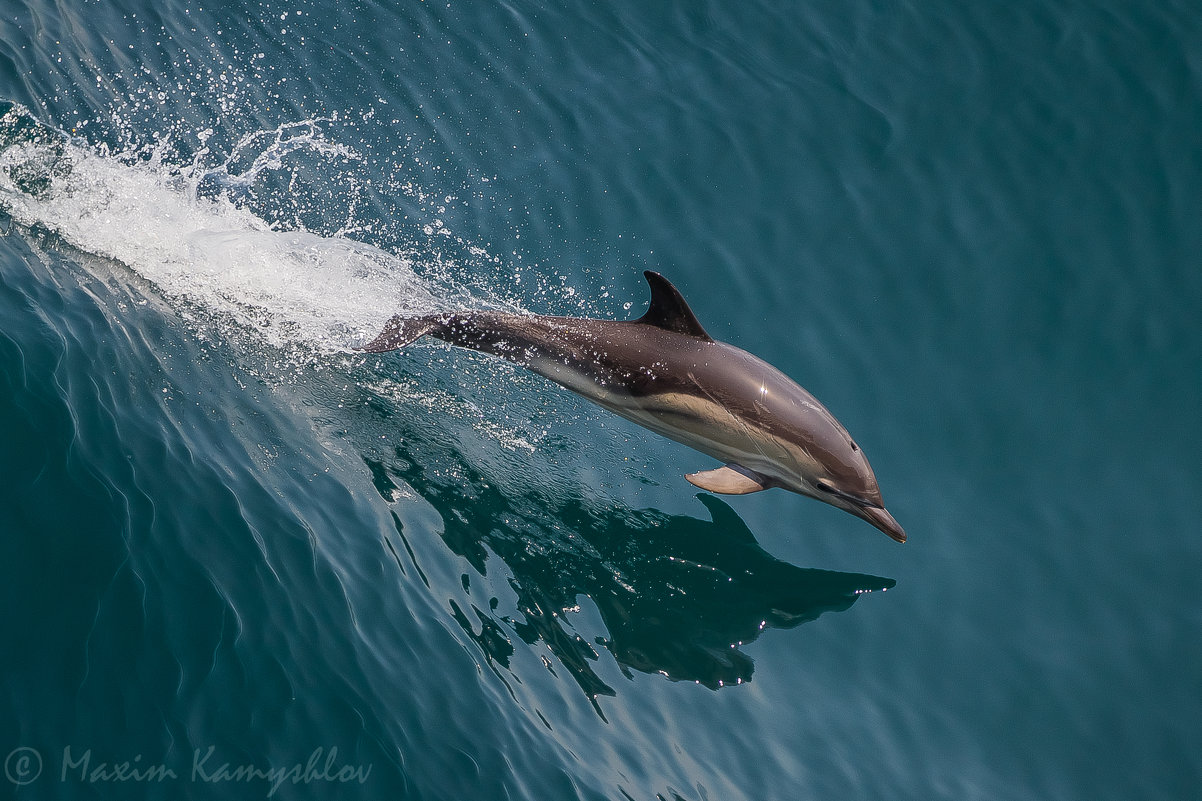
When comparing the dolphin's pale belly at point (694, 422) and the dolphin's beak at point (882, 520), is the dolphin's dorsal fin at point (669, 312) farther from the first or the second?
the dolphin's beak at point (882, 520)

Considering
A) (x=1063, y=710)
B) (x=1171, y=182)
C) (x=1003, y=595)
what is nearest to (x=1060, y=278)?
(x=1171, y=182)

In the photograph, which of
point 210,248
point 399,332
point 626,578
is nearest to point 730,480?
point 626,578

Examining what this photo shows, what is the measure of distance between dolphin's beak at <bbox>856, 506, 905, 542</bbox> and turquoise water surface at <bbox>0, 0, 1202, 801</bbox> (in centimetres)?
52

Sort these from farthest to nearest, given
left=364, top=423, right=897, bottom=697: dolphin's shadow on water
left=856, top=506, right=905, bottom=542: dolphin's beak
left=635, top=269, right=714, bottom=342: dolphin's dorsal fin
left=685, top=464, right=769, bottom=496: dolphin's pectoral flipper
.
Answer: left=685, top=464, right=769, bottom=496: dolphin's pectoral flipper
left=856, top=506, right=905, bottom=542: dolphin's beak
left=635, top=269, right=714, bottom=342: dolphin's dorsal fin
left=364, top=423, right=897, bottom=697: dolphin's shadow on water

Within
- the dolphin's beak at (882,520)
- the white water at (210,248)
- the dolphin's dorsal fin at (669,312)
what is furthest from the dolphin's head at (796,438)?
the white water at (210,248)

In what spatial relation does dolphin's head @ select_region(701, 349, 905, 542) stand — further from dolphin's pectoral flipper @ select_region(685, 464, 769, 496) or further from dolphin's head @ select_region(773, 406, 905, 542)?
dolphin's pectoral flipper @ select_region(685, 464, 769, 496)

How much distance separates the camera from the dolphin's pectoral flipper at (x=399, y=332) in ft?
24.3

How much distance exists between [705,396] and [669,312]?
629 mm

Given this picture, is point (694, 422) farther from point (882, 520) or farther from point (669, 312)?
point (882, 520)

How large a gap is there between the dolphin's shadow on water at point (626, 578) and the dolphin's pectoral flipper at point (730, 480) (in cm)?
45

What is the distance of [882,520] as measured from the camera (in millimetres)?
6977

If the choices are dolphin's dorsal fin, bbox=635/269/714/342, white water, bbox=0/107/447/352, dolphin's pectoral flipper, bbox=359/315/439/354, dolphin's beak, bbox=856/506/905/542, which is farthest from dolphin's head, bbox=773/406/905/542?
white water, bbox=0/107/447/352

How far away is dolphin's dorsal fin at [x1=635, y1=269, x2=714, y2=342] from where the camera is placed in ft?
21.7

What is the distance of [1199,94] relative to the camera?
895 cm
